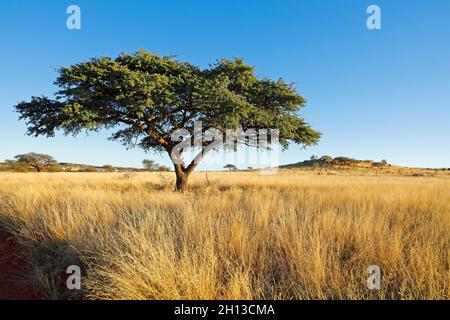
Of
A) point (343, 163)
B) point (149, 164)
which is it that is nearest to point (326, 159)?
point (343, 163)

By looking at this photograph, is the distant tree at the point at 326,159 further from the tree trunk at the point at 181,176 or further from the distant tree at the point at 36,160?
the distant tree at the point at 36,160

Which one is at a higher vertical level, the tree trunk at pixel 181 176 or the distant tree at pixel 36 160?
the distant tree at pixel 36 160

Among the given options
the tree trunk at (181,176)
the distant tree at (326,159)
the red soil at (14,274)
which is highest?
the distant tree at (326,159)

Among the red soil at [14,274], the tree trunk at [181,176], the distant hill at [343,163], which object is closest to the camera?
the red soil at [14,274]

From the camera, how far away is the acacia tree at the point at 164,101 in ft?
38.9

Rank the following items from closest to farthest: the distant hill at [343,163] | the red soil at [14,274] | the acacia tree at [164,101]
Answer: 1. the red soil at [14,274]
2. the acacia tree at [164,101]
3. the distant hill at [343,163]

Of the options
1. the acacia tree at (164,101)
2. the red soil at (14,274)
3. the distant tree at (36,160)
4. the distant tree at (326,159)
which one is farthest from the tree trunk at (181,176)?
the distant tree at (326,159)

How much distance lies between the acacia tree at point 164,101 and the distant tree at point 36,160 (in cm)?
7117

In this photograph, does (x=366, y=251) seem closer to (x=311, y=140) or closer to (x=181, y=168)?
(x=311, y=140)

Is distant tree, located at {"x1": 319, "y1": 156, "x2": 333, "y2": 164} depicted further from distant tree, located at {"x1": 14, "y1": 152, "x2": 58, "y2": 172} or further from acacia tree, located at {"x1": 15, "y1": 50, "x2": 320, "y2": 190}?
distant tree, located at {"x1": 14, "y1": 152, "x2": 58, "y2": 172}

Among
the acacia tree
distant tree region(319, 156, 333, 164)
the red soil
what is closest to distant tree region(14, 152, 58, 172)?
the acacia tree

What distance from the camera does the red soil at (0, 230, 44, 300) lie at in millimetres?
3469

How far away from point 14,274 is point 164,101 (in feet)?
Result: 30.9
